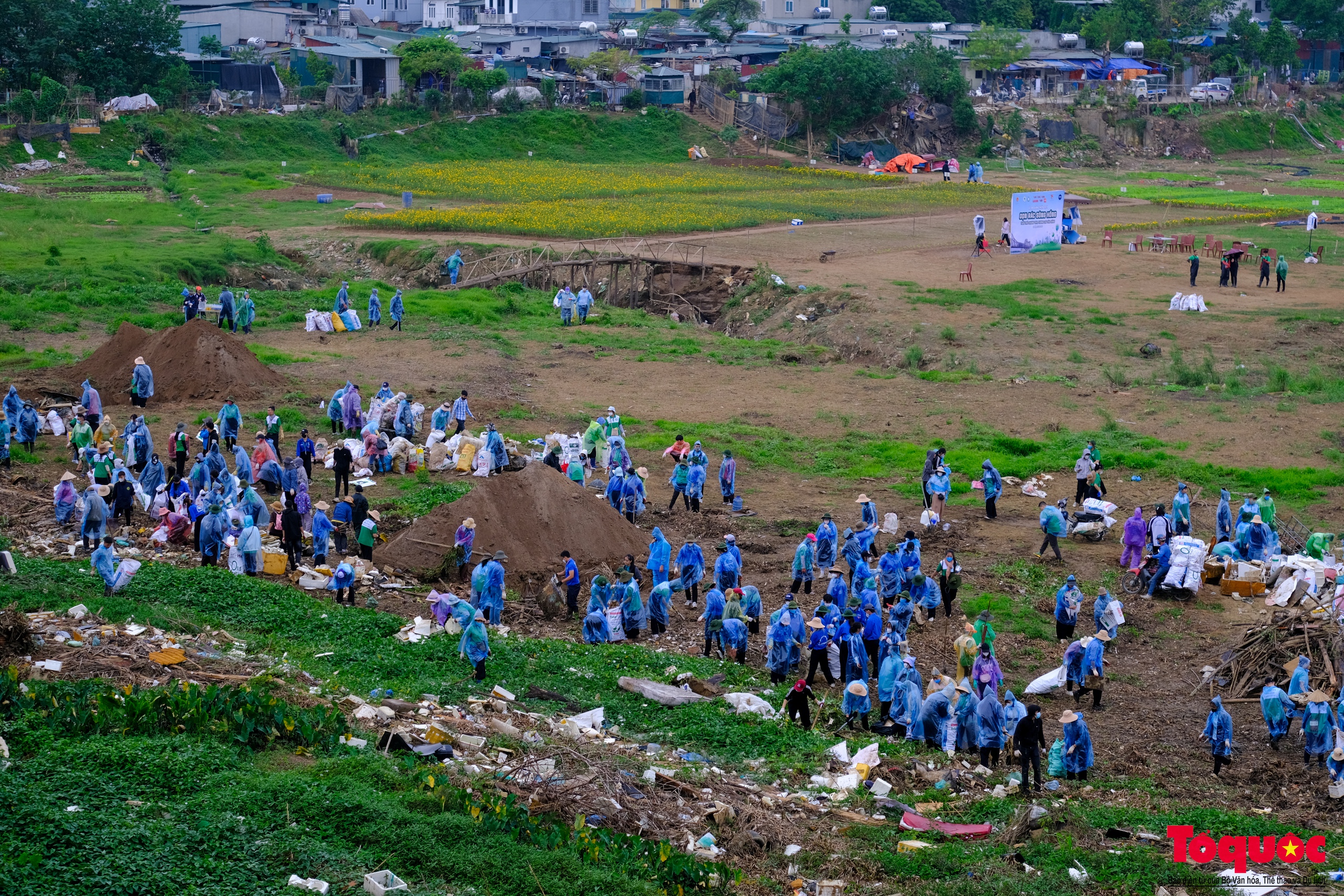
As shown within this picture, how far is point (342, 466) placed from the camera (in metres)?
22.4

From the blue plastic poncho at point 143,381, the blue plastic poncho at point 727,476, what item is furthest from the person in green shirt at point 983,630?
the blue plastic poncho at point 143,381

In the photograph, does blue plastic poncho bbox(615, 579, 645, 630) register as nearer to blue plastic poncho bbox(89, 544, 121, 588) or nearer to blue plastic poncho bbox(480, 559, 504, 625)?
blue plastic poncho bbox(480, 559, 504, 625)

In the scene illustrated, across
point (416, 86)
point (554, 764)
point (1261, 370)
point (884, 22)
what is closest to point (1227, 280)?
point (1261, 370)

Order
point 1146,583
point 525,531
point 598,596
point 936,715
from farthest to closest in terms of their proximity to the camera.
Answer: point 1146,583 → point 525,531 → point 598,596 → point 936,715

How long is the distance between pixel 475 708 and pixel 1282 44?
100208 mm

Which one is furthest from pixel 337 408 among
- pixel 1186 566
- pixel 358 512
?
pixel 1186 566

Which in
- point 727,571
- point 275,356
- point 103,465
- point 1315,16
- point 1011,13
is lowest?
point 727,571

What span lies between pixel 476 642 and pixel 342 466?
8.21 metres

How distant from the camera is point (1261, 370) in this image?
1239 inches

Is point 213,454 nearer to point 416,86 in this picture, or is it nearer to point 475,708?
point 475,708

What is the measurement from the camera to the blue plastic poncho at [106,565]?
55.2 feet

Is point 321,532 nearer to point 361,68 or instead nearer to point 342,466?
point 342,466

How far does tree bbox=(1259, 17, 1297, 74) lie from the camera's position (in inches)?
3826

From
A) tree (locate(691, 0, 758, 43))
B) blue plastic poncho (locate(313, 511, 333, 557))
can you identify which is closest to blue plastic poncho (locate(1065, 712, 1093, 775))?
blue plastic poncho (locate(313, 511, 333, 557))
